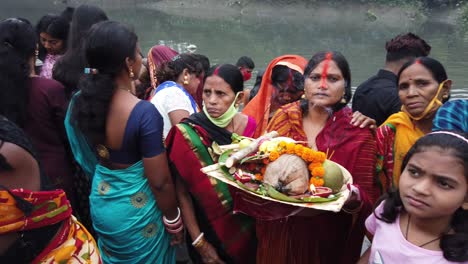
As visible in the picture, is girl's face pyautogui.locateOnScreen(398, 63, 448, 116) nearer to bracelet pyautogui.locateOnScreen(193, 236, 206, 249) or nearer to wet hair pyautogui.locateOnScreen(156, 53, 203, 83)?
bracelet pyautogui.locateOnScreen(193, 236, 206, 249)

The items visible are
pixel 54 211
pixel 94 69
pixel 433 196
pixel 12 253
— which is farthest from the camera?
pixel 94 69

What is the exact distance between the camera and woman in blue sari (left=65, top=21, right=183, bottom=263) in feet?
7.05

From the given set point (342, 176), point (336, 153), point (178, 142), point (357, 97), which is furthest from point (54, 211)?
point (357, 97)

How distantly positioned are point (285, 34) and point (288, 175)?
26817mm

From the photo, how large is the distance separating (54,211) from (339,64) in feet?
5.02

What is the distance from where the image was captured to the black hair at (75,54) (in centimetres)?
288

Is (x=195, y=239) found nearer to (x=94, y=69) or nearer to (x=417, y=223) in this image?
(x=94, y=69)

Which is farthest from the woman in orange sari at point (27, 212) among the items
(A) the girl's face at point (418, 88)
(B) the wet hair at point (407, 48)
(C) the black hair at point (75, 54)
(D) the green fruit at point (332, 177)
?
(B) the wet hair at point (407, 48)

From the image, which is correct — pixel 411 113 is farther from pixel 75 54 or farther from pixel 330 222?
pixel 75 54

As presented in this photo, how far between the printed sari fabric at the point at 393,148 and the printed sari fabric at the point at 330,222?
10 cm

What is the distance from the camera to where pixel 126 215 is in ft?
7.59

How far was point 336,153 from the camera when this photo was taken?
7.44ft

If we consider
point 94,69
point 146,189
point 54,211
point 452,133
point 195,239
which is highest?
point 452,133

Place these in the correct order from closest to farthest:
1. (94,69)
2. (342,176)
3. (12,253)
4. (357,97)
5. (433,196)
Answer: (433,196)
(12,253)
(342,176)
(94,69)
(357,97)
